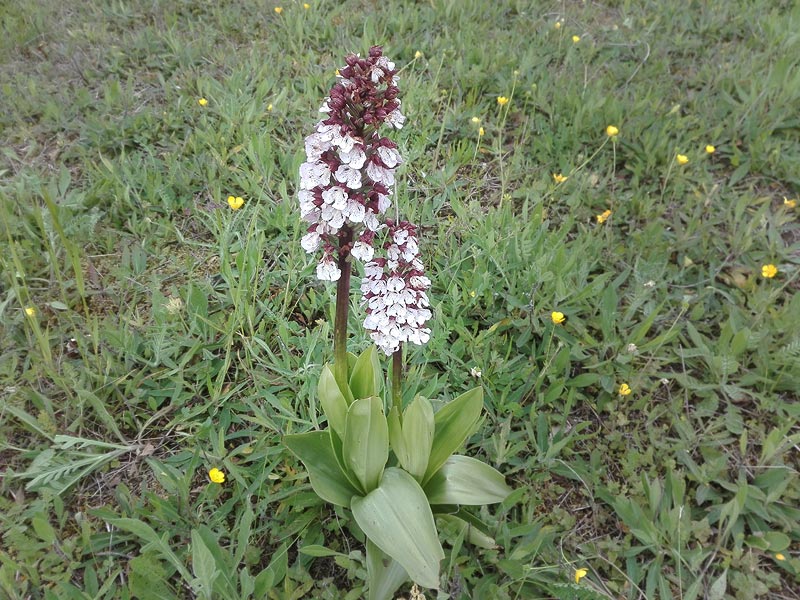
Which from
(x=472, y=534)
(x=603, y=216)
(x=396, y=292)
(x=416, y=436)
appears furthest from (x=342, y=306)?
(x=603, y=216)

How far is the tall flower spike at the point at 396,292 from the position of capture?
1.68 metres

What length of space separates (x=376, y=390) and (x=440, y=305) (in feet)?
2.64

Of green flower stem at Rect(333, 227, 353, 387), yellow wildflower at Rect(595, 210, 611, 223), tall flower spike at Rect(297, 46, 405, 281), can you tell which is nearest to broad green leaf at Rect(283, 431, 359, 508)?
green flower stem at Rect(333, 227, 353, 387)

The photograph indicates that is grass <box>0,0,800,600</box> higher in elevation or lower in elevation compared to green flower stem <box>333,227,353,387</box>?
lower

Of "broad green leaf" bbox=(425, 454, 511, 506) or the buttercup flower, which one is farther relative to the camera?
the buttercup flower

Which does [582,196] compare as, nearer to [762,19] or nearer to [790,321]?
[790,321]

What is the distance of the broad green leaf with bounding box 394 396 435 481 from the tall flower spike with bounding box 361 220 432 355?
0.21m

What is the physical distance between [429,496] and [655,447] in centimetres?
111

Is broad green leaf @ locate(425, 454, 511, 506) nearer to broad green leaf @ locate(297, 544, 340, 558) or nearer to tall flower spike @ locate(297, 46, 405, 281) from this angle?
broad green leaf @ locate(297, 544, 340, 558)

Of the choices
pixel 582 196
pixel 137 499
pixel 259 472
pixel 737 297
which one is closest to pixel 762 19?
pixel 582 196

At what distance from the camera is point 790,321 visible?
8.70 feet

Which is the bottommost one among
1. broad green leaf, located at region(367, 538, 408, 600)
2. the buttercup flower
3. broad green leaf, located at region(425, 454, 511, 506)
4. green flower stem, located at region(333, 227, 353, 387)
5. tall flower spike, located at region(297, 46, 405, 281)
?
broad green leaf, located at region(367, 538, 408, 600)

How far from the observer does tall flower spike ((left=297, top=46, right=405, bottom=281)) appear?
1.49 metres

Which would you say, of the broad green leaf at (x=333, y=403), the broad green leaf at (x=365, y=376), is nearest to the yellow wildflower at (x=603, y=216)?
the broad green leaf at (x=365, y=376)
